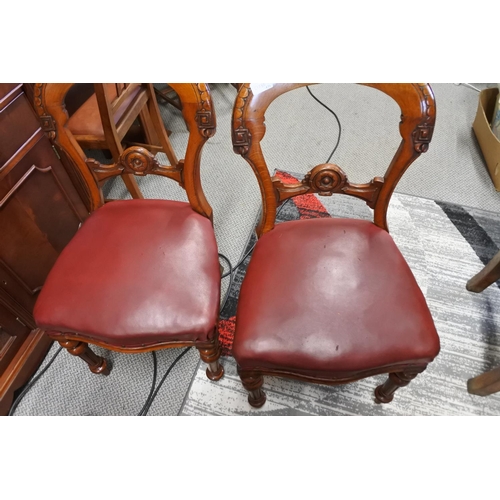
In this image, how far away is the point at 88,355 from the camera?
102 centimetres

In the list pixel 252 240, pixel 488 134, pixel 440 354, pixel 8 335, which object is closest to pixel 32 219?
pixel 8 335

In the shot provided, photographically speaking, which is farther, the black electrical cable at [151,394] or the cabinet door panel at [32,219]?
the black electrical cable at [151,394]

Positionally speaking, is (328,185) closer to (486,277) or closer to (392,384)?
(392,384)

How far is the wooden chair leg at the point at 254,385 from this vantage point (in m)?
0.81

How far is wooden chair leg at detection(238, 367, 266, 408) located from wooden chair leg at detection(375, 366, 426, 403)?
1.10 ft

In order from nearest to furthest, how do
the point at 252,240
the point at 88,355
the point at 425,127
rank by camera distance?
the point at 425,127 → the point at 88,355 → the point at 252,240

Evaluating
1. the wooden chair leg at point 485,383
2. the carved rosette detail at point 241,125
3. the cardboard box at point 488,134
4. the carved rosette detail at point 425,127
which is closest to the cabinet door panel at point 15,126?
the carved rosette detail at point 241,125

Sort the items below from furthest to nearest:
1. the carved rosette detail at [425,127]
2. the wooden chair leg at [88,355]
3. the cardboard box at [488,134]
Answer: the cardboard box at [488,134] < the wooden chair leg at [88,355] < the carved rosette detail at [425,127]

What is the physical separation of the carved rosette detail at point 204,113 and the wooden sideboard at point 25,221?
0.52m

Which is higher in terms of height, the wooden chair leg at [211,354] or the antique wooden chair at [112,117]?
the antique wooden chair at [112,117]

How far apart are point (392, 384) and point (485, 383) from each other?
337mm

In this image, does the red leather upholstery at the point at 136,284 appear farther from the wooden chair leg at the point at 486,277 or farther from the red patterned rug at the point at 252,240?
the wooden chair leg at the point at 486,277

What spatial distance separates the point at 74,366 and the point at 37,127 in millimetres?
789
